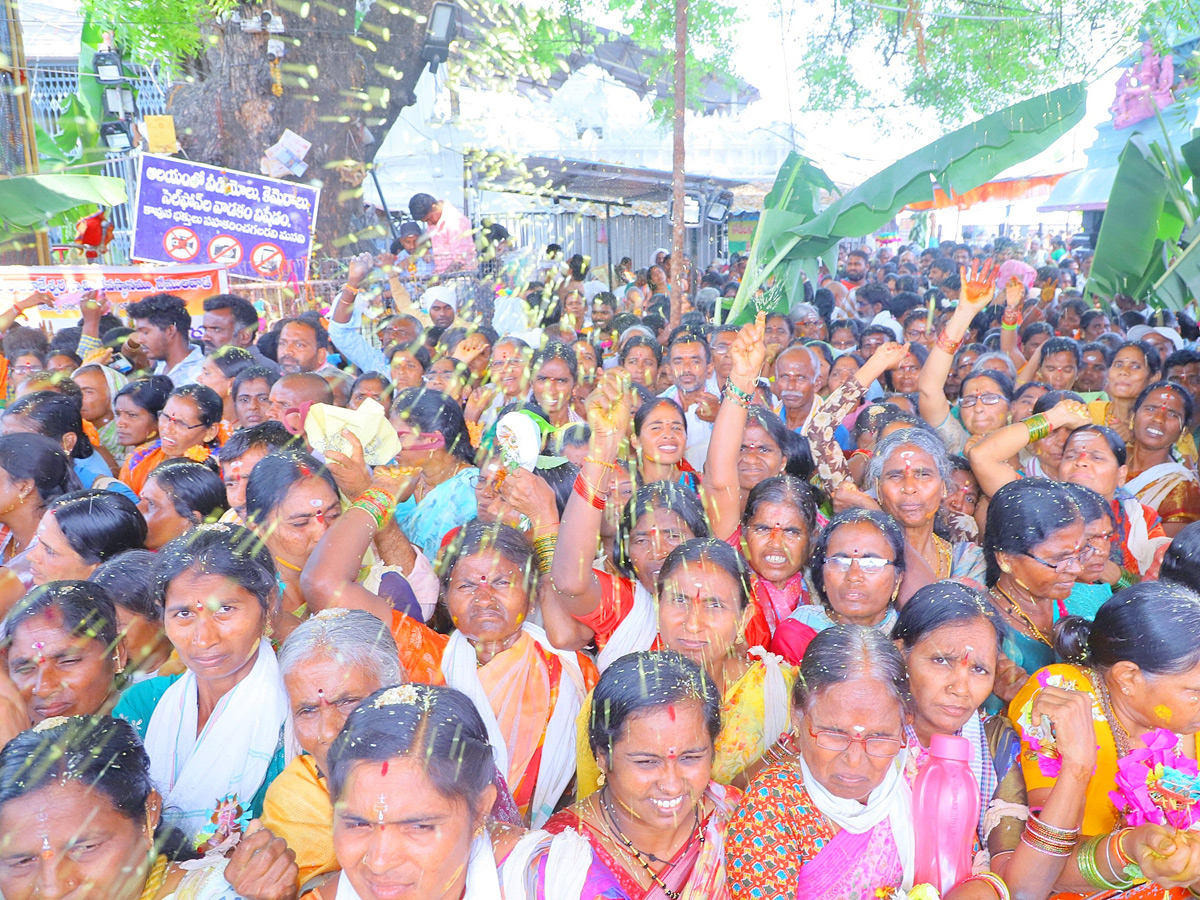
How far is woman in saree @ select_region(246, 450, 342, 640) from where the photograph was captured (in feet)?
8.99

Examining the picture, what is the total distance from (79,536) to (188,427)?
118cm

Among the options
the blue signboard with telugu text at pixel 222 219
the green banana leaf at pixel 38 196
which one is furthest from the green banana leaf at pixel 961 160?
the green banana leaf at pixel 38 196

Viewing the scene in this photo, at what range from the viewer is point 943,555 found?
10.5 feet

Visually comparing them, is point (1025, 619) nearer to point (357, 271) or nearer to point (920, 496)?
point (920, 496)

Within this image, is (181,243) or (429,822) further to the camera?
(181,243)

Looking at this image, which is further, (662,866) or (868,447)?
(868,447)

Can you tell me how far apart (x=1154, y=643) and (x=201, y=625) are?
2.31 meters

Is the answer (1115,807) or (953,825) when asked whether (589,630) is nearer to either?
(953,825)

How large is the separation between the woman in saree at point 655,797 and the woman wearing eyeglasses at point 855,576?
2.58 feet

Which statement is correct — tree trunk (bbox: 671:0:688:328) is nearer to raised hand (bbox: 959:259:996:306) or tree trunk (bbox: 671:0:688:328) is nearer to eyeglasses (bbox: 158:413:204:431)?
raised hand (bbox: 959:259:996:306)

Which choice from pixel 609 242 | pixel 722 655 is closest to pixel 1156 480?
pixel 722 655

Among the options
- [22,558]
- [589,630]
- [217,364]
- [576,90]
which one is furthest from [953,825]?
[576,90]

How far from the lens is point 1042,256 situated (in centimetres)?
1989

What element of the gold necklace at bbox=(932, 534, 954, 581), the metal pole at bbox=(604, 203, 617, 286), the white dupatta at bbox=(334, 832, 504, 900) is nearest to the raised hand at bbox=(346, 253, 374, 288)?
the gold necklace at bbox=(932, 534, 954, 581)
